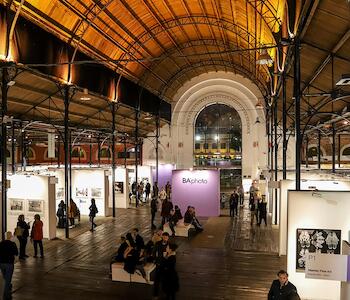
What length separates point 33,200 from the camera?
44.7ft

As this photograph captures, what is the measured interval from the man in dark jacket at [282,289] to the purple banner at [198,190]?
518 inches

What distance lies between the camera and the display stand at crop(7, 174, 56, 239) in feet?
44.1

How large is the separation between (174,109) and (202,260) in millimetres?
22867

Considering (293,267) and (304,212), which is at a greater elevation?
(304,212)

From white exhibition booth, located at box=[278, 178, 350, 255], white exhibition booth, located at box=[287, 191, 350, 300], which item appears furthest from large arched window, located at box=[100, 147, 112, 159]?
white exhibition booth, located at box=[287, 191, 350, 300]

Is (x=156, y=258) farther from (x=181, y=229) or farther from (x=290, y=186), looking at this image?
(x=181, y=229)

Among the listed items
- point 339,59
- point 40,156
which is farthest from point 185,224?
point 40,156

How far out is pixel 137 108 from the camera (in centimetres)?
2381

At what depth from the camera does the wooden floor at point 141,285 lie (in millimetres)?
8422

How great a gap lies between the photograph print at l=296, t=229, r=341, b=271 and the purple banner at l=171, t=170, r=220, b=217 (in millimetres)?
11513

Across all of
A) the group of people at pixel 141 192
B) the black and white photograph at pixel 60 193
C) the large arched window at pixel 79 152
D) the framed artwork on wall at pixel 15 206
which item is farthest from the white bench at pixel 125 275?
the large arched window at pixel 79 152

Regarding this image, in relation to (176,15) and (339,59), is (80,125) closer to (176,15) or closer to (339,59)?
(176,15)

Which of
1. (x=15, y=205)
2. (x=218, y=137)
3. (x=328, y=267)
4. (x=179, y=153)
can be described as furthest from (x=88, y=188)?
(x=218, y=137)

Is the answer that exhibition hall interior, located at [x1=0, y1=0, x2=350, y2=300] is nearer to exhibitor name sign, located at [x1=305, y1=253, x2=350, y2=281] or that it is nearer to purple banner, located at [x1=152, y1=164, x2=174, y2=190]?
exhibitor name sign, located at [x1=305, y1=253, x2=350, y2=281]
